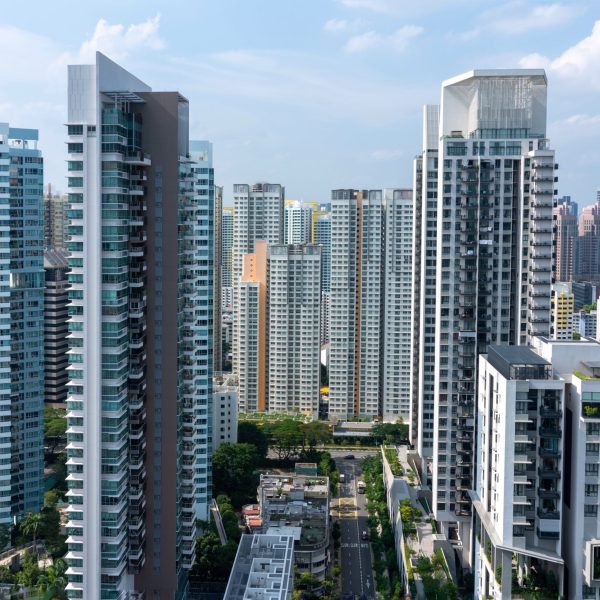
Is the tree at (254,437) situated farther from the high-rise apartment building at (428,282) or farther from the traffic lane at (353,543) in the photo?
the high-rise apartment building at (428,282)

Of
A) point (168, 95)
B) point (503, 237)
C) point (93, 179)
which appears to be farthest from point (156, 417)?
point (503, 237)

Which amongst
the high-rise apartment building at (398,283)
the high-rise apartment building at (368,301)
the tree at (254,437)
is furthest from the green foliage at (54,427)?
the high-rise apartment building at (398,283)

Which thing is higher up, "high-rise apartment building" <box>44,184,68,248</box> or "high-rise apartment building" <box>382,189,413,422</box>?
"high-rise apartment building" <box>44,184,68,248</box>

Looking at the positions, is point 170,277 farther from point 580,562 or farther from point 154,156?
point 580,562

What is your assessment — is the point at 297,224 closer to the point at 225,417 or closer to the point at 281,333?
the point at 281,333

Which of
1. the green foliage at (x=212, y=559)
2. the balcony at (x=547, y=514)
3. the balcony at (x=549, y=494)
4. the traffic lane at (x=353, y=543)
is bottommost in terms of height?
the traffic lane at (x=353, y=543)

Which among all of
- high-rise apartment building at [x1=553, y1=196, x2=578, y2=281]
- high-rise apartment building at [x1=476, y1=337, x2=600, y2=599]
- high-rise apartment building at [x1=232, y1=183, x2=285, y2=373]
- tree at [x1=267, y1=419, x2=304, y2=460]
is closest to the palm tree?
tree at [x1=267, y1=419, x2=304, y2=460]

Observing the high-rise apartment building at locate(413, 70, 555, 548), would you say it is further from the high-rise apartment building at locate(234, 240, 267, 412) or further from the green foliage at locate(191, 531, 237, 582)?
the high-rise apartment building at locate(234, 240, 267, 412)
